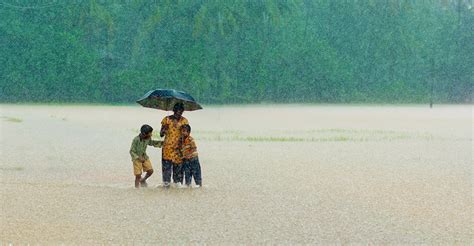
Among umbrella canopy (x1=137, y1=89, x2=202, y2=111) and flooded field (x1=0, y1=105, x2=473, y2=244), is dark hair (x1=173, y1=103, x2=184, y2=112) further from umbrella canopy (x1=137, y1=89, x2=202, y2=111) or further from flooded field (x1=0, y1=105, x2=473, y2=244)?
flooded field (x1=0, y1=105, x2=473, y2=244)

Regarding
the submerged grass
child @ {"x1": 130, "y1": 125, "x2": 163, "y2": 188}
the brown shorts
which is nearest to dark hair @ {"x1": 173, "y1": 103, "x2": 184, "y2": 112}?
child @ {"x1": 130, "y1": 125, "x2": 163, "y2": 188}

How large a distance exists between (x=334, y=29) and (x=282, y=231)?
46.7 metres

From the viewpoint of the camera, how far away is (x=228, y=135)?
19.0m

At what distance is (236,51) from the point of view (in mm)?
46125

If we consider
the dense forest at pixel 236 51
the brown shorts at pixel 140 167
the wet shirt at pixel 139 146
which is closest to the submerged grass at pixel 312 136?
the brown shorts at pixel 140 167

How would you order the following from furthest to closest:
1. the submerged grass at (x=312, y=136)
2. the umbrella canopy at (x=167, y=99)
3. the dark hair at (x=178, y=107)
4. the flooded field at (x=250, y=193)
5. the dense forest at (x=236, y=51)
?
1. the dense forest at (x=236, y=51)
2. the submerged grass at (x=312, y=136)
3. the dark hair at (x=178, y=107)
4. the umbrella canopy at (x=167, y=99)
5. the flooded field at (x=250, y=193)

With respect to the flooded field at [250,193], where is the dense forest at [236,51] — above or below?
above

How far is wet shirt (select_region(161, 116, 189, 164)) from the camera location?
9.19 meters

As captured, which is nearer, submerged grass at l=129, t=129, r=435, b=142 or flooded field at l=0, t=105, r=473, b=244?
flooded field at l=0, t=105, r=473, b=244

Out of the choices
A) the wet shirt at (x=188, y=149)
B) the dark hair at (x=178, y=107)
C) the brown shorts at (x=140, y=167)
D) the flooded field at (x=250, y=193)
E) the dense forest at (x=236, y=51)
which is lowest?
the flooded field at (x=250, y=193)

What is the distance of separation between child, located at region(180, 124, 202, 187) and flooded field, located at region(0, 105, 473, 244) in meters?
0.17

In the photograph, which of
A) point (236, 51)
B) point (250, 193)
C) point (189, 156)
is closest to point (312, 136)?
point (250, 193)

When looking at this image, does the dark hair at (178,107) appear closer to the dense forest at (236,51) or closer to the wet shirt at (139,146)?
the wet shirt at (139,146)

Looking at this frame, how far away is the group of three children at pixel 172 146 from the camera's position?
9188 mm
